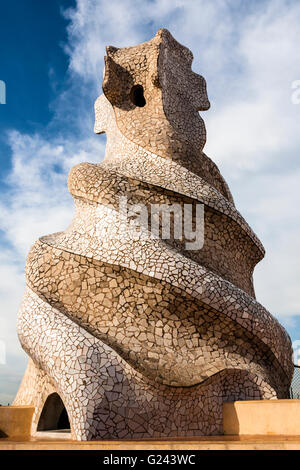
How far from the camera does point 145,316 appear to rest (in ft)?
19.5

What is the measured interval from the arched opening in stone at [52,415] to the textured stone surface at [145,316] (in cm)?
11

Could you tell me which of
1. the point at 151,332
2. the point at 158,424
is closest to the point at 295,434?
the point at 158,424

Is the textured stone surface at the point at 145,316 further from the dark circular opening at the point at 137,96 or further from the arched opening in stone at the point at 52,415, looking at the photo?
the dark circular opening at the point at 137,96

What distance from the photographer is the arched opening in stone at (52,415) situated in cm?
588

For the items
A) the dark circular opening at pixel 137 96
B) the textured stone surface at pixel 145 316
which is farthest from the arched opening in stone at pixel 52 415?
the dark circular opening at pixel 137 96

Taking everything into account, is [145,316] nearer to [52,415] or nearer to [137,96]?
[52,415]

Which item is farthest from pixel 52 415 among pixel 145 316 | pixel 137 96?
pixel 137 96

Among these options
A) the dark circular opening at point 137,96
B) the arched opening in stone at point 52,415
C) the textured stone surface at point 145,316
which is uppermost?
the dark circular opening at point 137,96

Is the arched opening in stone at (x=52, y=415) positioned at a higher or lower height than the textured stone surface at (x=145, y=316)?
lower

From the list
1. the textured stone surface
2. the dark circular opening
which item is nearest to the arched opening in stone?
the textured stone surface

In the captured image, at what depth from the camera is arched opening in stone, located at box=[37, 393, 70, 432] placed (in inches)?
231

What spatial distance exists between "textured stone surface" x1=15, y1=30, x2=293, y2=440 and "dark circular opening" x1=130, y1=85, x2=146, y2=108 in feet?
5.12

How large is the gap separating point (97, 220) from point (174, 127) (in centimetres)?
282

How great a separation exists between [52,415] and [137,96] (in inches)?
247
